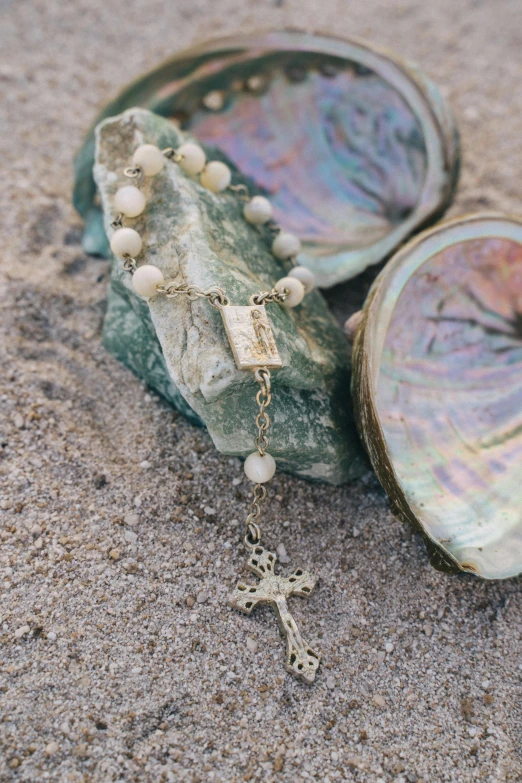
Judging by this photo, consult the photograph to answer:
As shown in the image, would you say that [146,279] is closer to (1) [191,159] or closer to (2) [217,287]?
(2) [217,287]

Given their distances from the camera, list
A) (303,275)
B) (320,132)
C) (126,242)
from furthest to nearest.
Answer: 1. (320,132)
2. (303,275)
3. (126,242)

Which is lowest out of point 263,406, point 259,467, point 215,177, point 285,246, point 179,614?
point 179,614

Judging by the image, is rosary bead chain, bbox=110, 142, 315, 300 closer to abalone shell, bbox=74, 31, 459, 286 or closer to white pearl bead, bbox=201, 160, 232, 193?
white pearl bead, bbox=201, 160, 232, 193

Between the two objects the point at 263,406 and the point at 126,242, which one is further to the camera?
the point at 126,242

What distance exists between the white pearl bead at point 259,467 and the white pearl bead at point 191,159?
89 cm

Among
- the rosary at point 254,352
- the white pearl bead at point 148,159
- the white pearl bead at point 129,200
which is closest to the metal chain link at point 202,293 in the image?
the rosary at point 254,352

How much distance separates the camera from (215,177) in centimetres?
181

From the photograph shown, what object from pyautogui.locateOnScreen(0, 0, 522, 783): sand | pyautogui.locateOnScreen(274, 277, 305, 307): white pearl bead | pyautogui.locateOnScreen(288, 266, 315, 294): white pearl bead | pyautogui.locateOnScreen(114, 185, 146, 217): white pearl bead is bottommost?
pyautogui.locateOnScreen(0, 0, 522, 783): sand

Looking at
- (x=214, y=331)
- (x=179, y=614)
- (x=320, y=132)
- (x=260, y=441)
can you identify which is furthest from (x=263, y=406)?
(x=320, y=132)

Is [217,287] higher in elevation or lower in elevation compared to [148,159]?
lower

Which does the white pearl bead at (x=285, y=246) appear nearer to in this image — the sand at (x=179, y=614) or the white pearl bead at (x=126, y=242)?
the white pearl bead at (x=126, y=242)

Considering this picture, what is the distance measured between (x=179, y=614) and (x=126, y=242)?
0.89 metres

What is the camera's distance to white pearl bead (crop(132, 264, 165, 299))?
1434 mm

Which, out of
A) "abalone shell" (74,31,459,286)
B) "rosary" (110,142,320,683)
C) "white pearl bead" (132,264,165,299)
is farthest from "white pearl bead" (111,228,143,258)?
"abalone shell" (74,31,459,286)
